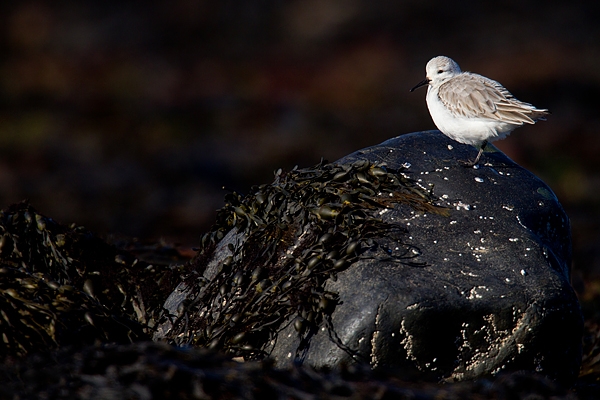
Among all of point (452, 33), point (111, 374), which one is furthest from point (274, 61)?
point (111, 374)

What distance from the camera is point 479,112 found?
15.3ft

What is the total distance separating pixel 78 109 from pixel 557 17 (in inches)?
464

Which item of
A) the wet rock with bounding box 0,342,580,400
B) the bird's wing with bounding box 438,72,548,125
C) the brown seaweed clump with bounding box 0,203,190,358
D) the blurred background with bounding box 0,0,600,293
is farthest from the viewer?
the blurred background with bounding box 0,0,600,293

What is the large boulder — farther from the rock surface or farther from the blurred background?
the blurred background

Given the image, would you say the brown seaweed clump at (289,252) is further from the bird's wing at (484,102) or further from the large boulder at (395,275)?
the bird's wing at (484,102)

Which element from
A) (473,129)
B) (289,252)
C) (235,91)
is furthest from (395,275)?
(235,91)

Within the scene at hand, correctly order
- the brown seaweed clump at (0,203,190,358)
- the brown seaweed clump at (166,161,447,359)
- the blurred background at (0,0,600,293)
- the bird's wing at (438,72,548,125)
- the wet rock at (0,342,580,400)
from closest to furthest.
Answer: the wet rock at (0,342,580,400)
the brown seaweed clump at (0,203,190,358)
the brown seaweed clump at (166,161,447,359)
the bird's wing at (438,72,548,125)
the blurred background at (0,0,600,293)

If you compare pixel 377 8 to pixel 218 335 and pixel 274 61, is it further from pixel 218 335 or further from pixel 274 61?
pixel 218 335

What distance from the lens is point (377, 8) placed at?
1723cm

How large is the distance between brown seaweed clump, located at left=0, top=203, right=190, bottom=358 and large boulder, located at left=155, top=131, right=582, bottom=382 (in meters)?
0.28

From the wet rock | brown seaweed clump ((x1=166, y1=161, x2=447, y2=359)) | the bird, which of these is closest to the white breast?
the bird

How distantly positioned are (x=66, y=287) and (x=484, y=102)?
3.12m

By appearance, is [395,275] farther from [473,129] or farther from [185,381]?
[473,129]

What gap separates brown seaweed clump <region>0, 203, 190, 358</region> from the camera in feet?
10.9
